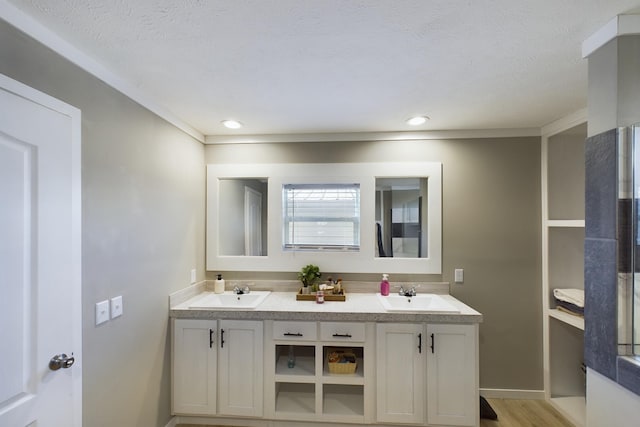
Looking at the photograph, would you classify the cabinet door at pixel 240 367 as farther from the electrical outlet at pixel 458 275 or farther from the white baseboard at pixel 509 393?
the white baseboard at pixel 509 393

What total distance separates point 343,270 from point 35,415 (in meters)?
2.02

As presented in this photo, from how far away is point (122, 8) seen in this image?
108 centimetres

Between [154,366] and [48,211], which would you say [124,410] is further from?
[48,211]

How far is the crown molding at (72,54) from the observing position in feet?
3.53

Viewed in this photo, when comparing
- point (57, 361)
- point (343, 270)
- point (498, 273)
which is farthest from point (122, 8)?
point (498, 273)

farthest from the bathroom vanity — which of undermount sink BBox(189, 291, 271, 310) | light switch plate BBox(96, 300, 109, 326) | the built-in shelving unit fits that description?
the built-in shelving unit

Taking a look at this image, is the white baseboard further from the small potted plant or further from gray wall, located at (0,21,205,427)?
gray wall, located at (0,21,205,427)

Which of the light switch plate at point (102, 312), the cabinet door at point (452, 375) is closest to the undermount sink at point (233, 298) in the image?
the light switch plate at point (102, 312)

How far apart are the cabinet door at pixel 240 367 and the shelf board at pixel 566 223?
8.25 ft

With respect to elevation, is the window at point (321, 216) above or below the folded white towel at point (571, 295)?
above

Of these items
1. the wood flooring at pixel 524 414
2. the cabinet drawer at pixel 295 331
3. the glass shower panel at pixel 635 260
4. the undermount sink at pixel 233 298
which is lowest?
the wood flooring at pixel 524 414

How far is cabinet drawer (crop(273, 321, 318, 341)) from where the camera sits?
6.71 ft

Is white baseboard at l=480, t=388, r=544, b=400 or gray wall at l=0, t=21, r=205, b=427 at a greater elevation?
gray wall at l=0, t=21, r=205, b=427

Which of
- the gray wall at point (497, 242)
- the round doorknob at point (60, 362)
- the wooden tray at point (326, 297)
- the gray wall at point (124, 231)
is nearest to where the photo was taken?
the round doorknob at point (60, 362)
